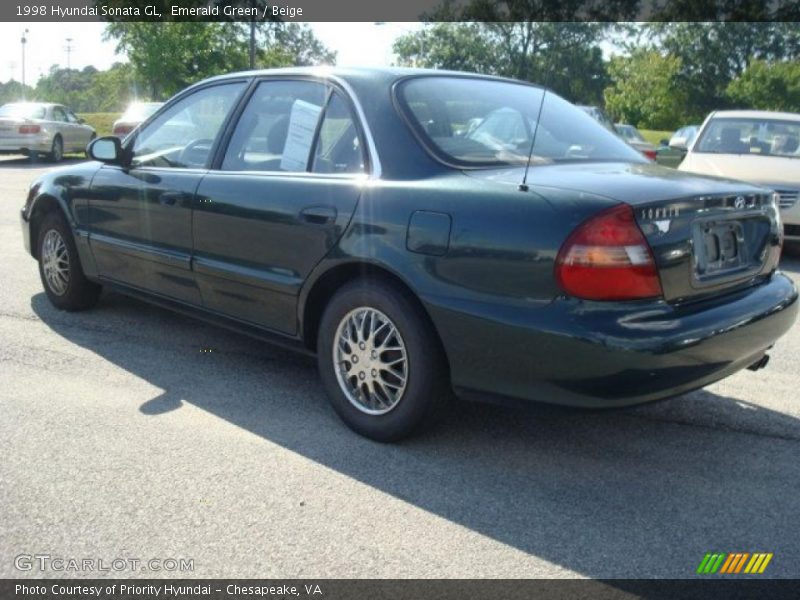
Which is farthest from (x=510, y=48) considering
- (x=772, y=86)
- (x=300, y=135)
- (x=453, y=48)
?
(x=300, y=135)

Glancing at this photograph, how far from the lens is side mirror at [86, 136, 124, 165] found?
5.08 metres

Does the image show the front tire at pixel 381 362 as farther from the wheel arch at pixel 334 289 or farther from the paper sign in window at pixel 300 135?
the paper sign in window at pixel 300 135

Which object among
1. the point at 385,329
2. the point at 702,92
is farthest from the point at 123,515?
the point at 702,92

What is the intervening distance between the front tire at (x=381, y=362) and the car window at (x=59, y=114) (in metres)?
20.8

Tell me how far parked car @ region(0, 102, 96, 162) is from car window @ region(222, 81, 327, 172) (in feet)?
61.2

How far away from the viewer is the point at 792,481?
3355 mm

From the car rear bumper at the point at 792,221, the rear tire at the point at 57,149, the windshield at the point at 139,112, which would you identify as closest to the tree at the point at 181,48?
the rear tire at the point at 57,149

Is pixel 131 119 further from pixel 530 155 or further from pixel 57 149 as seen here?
pixel 530 155

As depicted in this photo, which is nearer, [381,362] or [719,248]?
[719,248]

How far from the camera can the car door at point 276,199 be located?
381 centimetres

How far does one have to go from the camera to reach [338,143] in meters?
3.93

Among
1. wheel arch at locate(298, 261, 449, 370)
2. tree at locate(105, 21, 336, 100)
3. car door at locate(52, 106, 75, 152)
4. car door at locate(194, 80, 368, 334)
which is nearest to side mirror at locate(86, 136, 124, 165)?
car door at locate(194, 80, 368, 334)

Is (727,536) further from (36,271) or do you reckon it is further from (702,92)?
(702,92)

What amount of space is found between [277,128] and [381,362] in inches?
56.0
